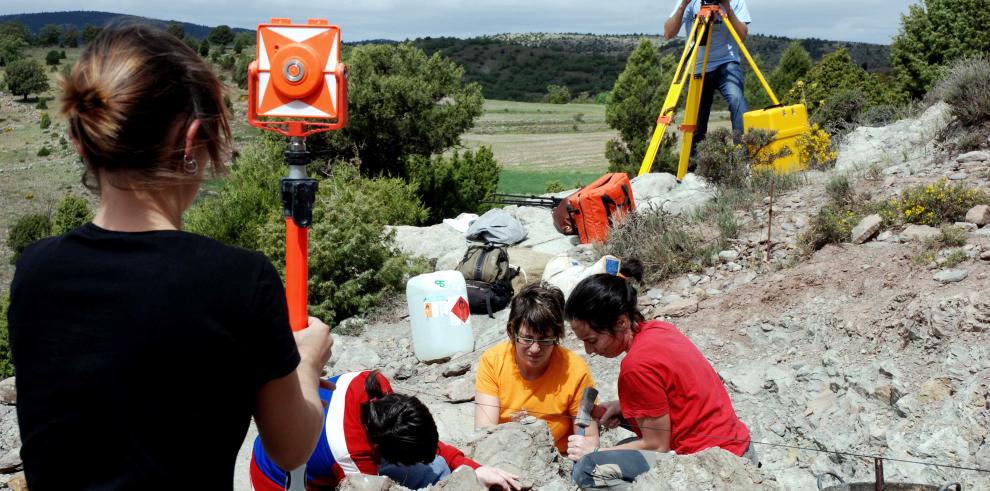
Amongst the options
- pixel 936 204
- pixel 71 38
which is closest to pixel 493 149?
pixel 936 204

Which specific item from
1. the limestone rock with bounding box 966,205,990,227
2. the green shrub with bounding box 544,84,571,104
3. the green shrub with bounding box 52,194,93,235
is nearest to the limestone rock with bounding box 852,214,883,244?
the limestone rock with bounding box 966,205,990,227

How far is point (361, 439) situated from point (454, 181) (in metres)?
16.1

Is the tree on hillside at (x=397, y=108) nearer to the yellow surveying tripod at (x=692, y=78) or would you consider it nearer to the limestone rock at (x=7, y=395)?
the yellow surveying tripod at (x=692, y=78)

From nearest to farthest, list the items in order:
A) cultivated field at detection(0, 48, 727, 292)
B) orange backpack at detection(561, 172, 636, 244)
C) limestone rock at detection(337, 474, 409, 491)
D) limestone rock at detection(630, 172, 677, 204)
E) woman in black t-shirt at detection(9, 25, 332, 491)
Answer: woman in black t-shirt at detection(9, 25, 332, 491) < limestone rock at detection(337, 474, 409, 491) < orange backpack at detection(561, 172, 636, 244) < limestone rock at detection(630, 172, 677, 204) < cultivated field at detection(0, 48, 727, 292)

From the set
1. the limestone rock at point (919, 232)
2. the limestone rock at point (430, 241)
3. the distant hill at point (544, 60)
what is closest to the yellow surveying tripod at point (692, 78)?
the limestone rock at point (430, 241)

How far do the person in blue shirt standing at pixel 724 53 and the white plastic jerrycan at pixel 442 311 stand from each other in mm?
3282

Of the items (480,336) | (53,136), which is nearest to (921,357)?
(480,336)

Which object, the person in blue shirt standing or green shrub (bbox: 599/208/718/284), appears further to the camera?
the person in blue shirt standing

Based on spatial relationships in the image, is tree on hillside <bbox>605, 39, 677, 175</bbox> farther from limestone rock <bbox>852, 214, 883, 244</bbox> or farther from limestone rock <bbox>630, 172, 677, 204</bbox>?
limestone rock <bbox>852, 214, 883, 244</bbox>

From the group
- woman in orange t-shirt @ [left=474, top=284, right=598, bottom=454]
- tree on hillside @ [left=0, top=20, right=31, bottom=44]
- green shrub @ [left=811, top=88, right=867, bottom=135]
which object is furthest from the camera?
tree on hillside @ [left=0, top=20, right=31, bottom=44]

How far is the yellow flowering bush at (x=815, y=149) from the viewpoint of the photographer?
8.62 meters

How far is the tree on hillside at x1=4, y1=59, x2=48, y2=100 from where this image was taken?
49.3m

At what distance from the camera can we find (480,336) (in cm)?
691

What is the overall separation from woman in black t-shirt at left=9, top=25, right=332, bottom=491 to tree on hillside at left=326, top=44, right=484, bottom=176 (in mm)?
15945
